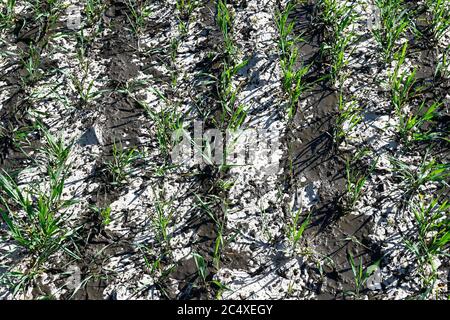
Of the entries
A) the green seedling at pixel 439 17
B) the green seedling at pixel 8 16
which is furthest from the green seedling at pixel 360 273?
the green seedling at pixel 8 16

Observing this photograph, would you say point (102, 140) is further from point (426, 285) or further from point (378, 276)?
point (426, 285)

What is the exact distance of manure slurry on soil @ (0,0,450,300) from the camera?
2.33 meters

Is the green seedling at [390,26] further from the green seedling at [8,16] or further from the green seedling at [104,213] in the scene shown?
the green seedling at [8,16]

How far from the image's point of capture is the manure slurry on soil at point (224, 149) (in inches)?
91.7

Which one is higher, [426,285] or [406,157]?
[406,157]

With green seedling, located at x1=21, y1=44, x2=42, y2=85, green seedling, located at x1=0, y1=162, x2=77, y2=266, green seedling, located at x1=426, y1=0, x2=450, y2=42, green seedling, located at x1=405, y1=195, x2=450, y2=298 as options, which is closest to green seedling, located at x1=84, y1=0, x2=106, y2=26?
green seedling, located at x1=21, y1=44, x2=42, y2=85

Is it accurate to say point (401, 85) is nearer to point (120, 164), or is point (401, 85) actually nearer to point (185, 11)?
point (185, 11)

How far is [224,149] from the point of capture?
8.79 feet

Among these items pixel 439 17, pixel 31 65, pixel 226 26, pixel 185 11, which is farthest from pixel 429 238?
pixel 31 65

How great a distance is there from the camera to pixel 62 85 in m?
2.94

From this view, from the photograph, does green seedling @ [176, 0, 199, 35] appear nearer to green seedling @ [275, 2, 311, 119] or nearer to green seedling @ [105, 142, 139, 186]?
green seedling @ [275, 2, 311, 119]

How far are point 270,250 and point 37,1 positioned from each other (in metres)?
2.02
